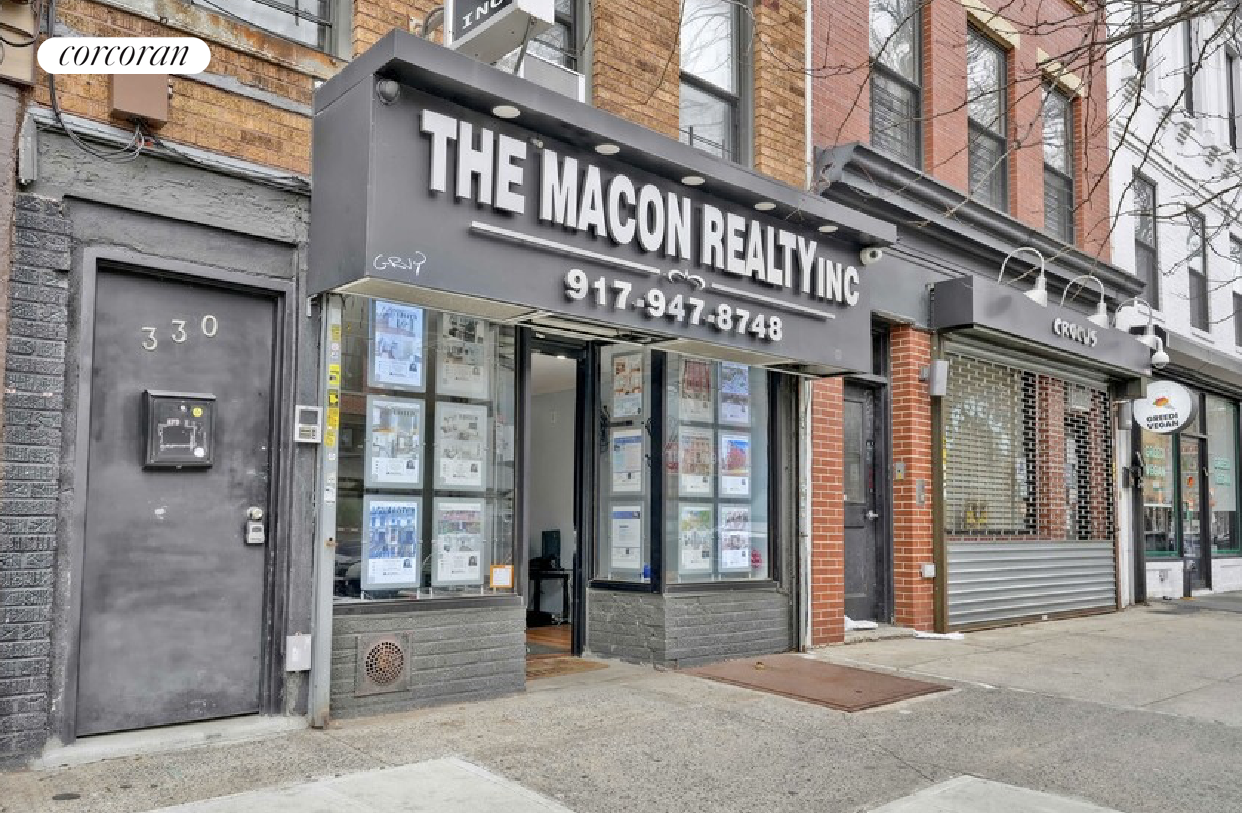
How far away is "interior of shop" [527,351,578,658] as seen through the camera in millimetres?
10234

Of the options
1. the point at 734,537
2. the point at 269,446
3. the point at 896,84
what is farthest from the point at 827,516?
the point at 269,446

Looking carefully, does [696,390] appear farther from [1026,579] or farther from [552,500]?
[1026,579]

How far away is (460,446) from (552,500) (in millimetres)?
3867

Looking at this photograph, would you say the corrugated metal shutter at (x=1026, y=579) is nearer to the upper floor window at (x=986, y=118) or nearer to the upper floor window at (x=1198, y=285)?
the upper floor window at (x=986, y=118)

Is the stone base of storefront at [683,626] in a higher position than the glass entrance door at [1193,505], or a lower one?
lower

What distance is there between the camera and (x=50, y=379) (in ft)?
16.3

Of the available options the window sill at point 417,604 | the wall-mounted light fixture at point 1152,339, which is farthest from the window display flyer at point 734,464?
the wall-mounted light fixture at point 1152,339

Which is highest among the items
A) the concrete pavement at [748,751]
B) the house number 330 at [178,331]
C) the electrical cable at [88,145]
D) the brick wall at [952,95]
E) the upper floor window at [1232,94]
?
the upper floor window at [1232,94]

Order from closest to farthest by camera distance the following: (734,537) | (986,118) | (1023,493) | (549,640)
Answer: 1. (734,537)
2. (549,640)
3. (1023,493)
4. (986,118)

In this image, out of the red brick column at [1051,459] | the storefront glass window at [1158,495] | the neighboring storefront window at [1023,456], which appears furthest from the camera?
the storefront glass window at [1158,495]

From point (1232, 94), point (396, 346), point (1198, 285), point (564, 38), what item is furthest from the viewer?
point (1232, 94)

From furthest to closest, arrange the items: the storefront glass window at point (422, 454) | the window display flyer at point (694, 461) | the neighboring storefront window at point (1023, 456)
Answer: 1. the neighboring storefront window at point (1023, 456)
2. the window display flyer at point (694, 461)
3. the storefront glass window at point (422, 454)

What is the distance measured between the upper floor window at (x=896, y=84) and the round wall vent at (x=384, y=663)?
7.15 meters

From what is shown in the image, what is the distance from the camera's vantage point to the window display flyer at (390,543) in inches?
245
